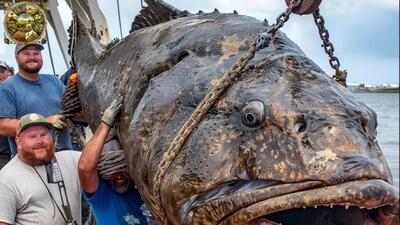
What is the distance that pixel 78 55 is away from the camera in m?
5.16

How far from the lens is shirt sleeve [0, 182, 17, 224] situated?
13.6 ft

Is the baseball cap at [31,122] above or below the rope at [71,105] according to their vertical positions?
below

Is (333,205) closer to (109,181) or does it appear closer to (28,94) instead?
(109,181)

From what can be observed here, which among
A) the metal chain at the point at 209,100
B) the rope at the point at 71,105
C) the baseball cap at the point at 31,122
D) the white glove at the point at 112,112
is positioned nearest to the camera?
the metal chain at the point at 209,100

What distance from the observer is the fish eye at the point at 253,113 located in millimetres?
2568

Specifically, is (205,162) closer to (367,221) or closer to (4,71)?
(367,221)

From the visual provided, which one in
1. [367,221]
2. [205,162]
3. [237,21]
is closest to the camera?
[367,221]

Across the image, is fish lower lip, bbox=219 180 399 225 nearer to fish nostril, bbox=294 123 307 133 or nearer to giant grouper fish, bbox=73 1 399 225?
giant grouper fish, bbox=73 1 399 225

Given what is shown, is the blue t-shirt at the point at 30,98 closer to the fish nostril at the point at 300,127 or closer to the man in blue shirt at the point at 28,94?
the man in blue shirt at the point at 28,94

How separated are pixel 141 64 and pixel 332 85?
1.27 meters

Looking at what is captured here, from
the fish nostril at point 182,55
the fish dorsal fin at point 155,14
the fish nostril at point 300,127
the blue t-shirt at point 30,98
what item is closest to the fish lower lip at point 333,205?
the fish nostril at point 300,127

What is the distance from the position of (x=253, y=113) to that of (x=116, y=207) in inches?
66.9

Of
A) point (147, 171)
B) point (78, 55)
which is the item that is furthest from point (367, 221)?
point (78, 55)

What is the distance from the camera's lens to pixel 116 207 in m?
4.01
